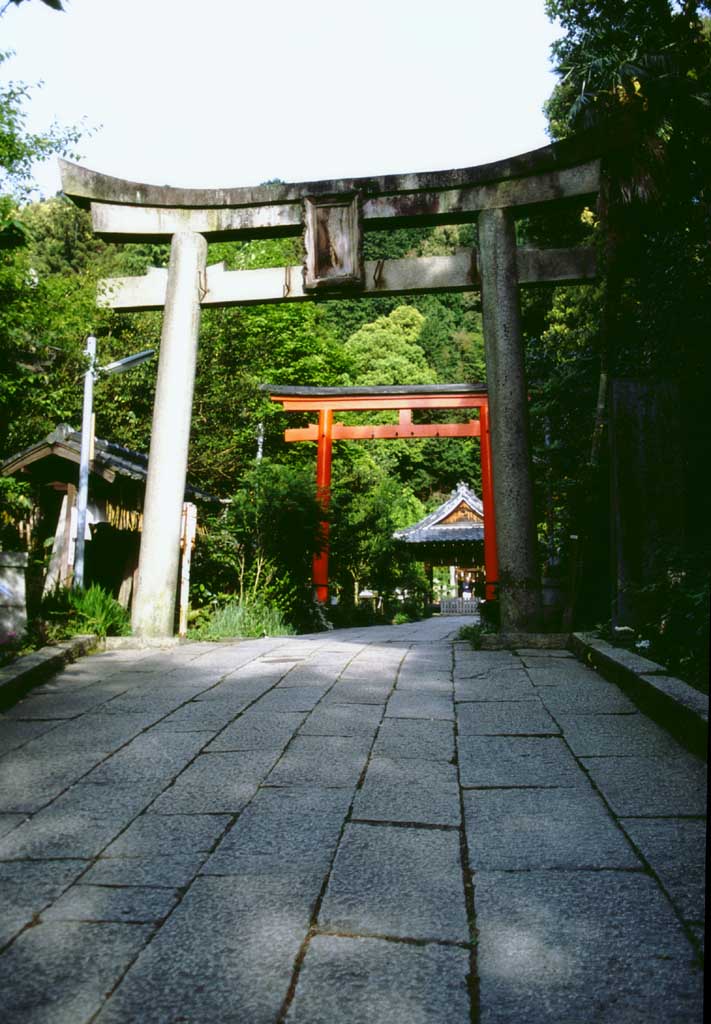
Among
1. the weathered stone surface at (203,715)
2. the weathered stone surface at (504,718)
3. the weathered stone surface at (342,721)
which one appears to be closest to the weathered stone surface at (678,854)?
the weathered stone surface at (504,718)

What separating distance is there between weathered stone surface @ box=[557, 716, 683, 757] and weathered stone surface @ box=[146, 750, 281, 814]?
1.29m

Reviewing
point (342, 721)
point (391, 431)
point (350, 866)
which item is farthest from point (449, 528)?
point (350, 866)

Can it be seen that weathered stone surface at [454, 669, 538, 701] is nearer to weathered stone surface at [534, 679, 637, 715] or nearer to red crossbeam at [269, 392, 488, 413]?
weathered stone surface at [534, 679, 637, 715]

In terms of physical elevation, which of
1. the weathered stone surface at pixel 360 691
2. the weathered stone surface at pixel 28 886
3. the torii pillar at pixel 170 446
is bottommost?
the weathered stone surface at pixel 28 886

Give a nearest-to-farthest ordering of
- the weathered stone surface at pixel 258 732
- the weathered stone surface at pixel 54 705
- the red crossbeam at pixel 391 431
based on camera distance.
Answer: the weathered stone surface at pixel 258 732 → the weathered stone surface at pixel 54 705 → the red crossbeam at pixel 391 431

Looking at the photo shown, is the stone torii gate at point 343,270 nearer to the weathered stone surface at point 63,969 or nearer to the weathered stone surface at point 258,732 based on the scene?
the weathered stone surface at point 258,732

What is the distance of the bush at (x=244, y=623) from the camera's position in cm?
868

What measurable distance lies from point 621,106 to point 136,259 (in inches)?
691

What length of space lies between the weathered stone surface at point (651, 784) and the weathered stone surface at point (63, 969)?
157cm

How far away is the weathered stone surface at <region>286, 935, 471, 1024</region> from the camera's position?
149 centimetres

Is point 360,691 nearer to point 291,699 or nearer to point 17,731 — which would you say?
point 291,699

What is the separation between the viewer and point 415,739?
3.55m

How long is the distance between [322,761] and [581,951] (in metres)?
1.63

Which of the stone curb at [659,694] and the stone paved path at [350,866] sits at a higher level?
the stone curb at [659,694]
